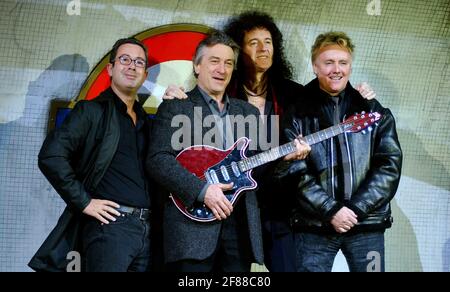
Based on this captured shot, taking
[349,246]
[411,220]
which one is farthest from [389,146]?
[411,220]

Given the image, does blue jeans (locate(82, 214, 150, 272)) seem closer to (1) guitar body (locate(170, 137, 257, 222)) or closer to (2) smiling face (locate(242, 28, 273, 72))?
(1) guitar body (locate(170, 137, 257, 222))

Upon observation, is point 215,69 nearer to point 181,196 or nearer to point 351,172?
point 181,196

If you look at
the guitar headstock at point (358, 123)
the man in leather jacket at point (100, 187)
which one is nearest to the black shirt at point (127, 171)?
the man in leather jacket at point (100, 187)

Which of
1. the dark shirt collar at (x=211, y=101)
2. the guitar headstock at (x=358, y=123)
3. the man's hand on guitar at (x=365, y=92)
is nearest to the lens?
the dark shirt collar at (x=211, y=101)

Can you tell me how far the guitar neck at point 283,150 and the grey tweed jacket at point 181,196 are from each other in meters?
0.17

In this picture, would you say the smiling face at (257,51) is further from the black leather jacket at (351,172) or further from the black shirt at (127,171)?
the black shirt at (127,171)

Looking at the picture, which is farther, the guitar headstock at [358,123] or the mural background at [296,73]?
the mural background at [296,73]

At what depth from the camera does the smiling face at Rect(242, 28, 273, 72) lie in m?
4.12

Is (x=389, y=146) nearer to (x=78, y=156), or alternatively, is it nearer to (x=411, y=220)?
(x=411, y=220)

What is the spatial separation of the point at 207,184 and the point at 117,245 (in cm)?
57

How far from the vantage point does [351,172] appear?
12.5ft

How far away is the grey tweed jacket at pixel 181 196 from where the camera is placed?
3453 mm

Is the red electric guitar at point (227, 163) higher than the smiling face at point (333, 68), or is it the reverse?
the smiling face at point (333, 68)

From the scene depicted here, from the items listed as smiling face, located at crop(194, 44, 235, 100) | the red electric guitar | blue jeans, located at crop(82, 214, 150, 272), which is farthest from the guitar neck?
blue jeans, located at crop(82, 214, 150, 272)
